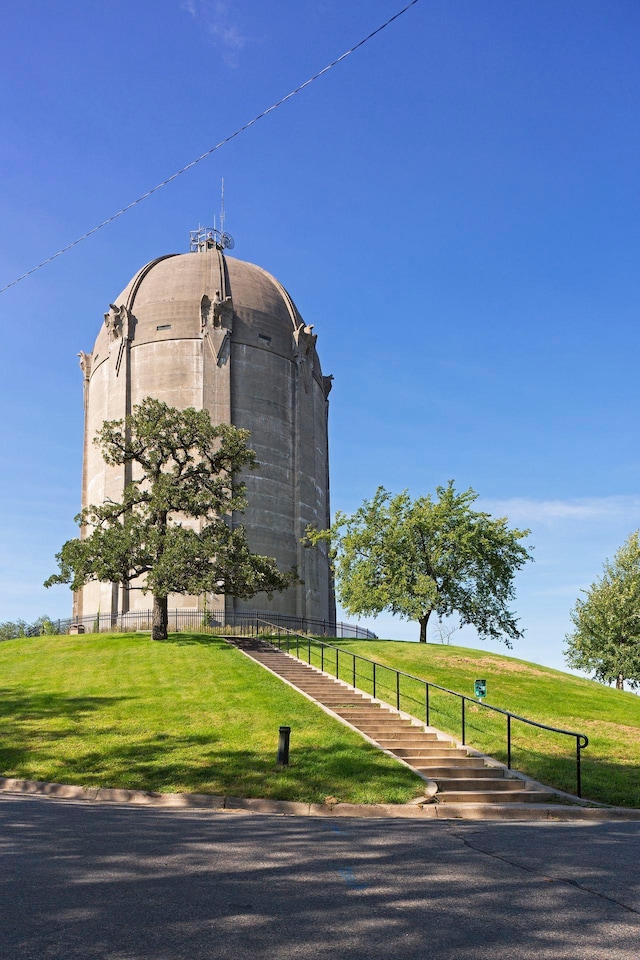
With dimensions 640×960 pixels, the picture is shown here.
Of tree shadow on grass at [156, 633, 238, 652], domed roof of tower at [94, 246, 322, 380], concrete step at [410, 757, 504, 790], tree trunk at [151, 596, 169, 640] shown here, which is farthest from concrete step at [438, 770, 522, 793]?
domed roof of tower at [94, 246, 322, 380]

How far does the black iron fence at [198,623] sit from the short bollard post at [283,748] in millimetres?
27511

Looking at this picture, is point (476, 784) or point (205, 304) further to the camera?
point (205, 304)

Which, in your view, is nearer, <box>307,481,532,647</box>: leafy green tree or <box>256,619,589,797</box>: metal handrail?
<box>256,619,589,797</box>: metal handrail

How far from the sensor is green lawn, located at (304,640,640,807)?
18547 mm

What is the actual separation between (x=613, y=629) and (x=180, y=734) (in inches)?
1522

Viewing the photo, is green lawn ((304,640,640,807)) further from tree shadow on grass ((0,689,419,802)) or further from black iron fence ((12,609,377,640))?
black iron fence ((12,609,377,640))

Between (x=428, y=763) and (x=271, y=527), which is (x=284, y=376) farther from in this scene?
(x=428, y=763)

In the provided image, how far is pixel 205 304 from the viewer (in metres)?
53.6

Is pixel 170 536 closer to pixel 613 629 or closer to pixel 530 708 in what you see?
pixel 530 708

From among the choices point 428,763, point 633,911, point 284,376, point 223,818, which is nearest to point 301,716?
point 428,763

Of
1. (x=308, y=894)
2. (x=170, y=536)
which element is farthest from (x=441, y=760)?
(x=170, y=536)

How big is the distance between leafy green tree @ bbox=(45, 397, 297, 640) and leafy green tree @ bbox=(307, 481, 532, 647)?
8.47 metres

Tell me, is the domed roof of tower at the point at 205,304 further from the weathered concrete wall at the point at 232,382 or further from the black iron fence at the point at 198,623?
the black iron fence at the point at 198,623

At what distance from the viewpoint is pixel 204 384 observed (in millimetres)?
52250
